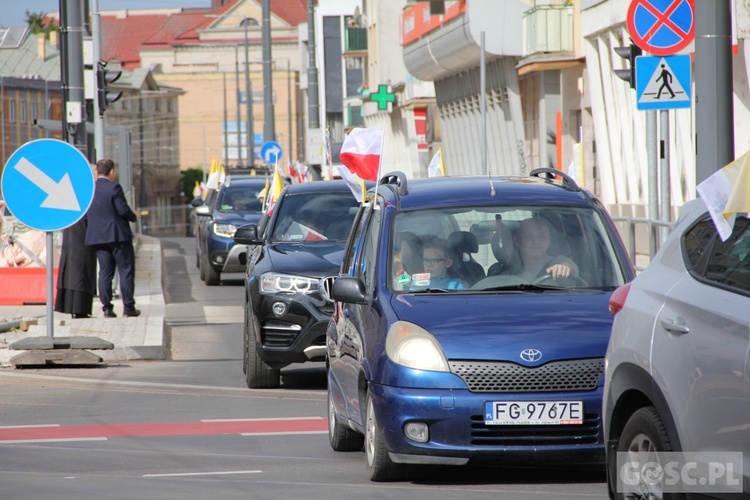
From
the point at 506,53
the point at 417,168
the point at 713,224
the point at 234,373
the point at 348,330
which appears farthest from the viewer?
the point at 417,168

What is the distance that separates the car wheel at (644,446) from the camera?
18.1ft

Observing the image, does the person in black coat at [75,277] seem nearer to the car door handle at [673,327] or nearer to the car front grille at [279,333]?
the car front grille at [279,333]

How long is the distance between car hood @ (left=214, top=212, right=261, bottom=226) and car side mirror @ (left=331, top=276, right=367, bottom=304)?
715 inches

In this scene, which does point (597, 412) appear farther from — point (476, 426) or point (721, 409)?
point (721, 409)

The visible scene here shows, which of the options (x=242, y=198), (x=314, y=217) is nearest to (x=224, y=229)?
(x=242, y=198)

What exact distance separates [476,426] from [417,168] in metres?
59.3

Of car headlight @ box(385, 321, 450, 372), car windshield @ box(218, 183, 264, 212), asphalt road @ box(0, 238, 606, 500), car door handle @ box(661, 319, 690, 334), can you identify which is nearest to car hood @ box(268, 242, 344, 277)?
asphalt road @ box(0, 238, 606, 500)

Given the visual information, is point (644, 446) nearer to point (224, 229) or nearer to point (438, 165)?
point (438, 165)

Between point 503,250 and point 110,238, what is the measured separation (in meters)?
10.3

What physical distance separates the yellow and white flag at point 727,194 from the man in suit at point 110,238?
13.2 metres

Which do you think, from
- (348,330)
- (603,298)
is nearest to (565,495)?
(603,298)

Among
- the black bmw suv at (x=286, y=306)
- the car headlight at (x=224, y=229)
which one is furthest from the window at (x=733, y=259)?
the car headlight at (x=224, y=229)

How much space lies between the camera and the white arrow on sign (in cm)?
1434

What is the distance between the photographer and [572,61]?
111 feet
